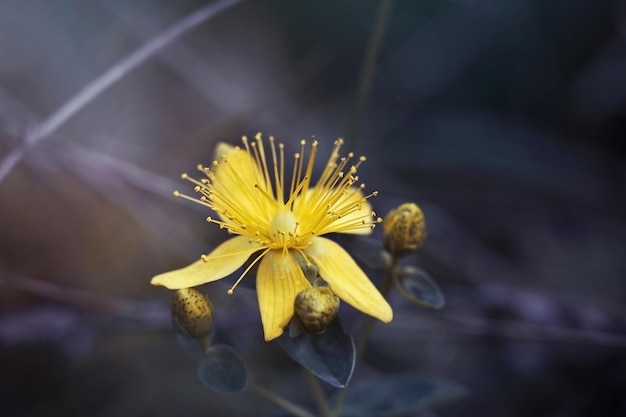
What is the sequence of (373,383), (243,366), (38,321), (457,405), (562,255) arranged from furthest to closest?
(562,255), (457,405), (38,321), (373,383), (243,366)

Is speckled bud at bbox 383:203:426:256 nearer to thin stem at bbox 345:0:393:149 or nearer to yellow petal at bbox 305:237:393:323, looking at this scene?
yellow petal at bbox 305:237:393:323

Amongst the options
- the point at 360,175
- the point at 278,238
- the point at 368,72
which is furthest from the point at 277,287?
the point at 360,175

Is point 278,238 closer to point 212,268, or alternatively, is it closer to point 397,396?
point 212,268

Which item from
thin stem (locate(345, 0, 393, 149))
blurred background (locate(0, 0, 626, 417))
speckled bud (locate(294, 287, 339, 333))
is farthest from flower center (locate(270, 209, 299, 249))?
blurred background (locate(0, 0, 626, 417))

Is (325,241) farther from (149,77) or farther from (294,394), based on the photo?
(149,77)

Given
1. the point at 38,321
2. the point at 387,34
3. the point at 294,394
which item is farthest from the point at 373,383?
the point at 387,34
